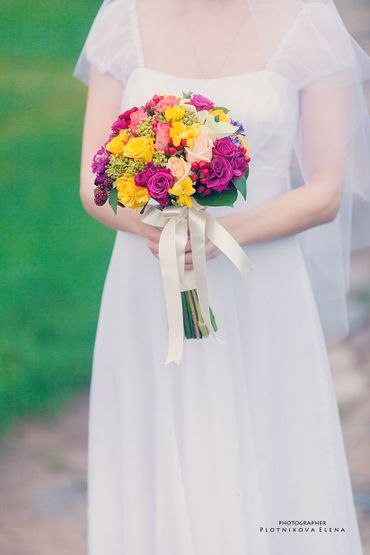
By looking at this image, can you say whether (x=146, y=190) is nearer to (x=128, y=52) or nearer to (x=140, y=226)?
(x=140, y=226)

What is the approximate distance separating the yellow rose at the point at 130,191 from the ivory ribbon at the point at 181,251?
103 mm

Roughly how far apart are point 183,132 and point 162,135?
54mm

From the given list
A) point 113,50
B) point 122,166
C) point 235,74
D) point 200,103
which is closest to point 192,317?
point 122,166

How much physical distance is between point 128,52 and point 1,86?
0.84 meters

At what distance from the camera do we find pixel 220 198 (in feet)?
8.02

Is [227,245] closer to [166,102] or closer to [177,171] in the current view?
[177,171]

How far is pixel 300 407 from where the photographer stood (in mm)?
2789

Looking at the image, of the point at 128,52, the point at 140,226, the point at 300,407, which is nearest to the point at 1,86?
the point at 128,52

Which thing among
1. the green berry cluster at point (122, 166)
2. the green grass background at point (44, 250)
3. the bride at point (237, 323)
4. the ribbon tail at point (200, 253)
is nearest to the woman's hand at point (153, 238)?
the bride at point (237, 323)

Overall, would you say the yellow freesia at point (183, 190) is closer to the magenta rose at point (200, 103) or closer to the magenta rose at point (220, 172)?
the magenta rose at point (220, 172)

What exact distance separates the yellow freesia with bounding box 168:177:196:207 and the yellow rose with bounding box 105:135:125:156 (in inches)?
6.7

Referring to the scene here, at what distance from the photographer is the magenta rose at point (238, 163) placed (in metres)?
2.40

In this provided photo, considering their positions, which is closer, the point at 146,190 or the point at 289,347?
the point at 146,190

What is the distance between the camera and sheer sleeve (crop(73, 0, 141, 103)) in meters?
2.80
